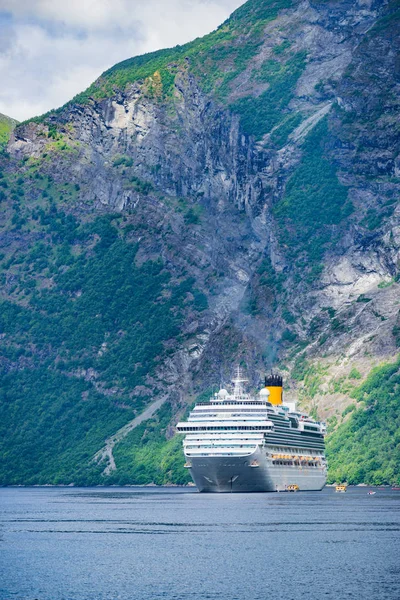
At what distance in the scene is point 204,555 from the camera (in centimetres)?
11838

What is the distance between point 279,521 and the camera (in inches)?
5955

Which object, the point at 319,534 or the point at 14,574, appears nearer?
the point at 14,574

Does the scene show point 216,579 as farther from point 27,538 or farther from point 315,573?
point 27,538

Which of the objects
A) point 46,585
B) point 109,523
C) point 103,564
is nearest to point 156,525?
point 109,523

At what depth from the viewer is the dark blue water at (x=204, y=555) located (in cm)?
10038

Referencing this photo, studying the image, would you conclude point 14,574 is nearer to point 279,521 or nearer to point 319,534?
point 319,534

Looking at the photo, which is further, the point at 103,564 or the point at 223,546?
the point at 223,546

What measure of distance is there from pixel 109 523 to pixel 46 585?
53028mm

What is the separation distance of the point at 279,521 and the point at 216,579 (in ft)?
153

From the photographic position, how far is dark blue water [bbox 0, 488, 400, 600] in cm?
10038

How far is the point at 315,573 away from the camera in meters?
107

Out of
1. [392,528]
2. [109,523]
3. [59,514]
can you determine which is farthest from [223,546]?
[59,514]

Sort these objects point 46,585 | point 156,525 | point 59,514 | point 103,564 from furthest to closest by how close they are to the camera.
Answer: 1. point 59,514
2. point 156,525
3. point 103,564
4. point 46,585

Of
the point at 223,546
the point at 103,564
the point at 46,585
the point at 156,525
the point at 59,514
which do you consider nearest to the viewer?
the point at 46,585
